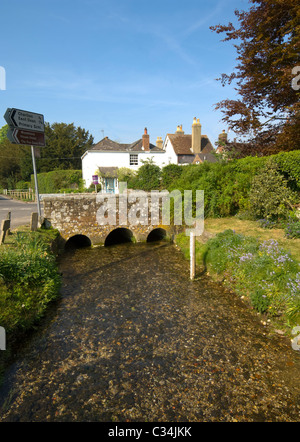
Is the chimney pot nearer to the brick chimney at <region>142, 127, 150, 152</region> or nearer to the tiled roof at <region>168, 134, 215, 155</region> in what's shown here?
the tiled roof at <region>168, 134, 215, 155</region>

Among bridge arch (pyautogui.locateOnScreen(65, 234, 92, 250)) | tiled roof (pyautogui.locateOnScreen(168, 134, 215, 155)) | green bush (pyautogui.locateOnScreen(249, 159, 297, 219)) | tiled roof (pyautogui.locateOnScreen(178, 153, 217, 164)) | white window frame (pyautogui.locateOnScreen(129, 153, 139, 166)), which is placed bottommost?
bridge arch (pyautogui.locateOnScreen(65, 234, 92, 250))

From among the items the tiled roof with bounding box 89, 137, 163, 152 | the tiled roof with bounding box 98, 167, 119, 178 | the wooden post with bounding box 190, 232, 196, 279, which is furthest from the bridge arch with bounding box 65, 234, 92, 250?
the tiled roof with bounding box 89, 137, 163, 152

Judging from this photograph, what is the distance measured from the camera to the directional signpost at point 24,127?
10648 millimetres

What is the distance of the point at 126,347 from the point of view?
536cm

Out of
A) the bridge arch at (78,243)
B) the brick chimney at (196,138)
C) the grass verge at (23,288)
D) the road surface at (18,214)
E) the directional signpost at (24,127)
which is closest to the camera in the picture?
the grass verge at (23,288)

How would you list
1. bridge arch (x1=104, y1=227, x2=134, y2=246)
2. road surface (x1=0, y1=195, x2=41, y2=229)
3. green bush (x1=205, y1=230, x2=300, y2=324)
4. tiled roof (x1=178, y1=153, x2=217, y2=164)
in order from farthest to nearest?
1. tiled roof (x1=178, y1=153, x2=217, y2=164)
2. bridge arch (x1=104, y1=227, x2=134, y2=246)
3. road surface (x1=0, y1=195, x2=41, y2=229)
4. green bush (x1=205, y1=230, x2=300, y2=324)

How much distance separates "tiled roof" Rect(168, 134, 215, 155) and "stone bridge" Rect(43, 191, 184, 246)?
87.4ft

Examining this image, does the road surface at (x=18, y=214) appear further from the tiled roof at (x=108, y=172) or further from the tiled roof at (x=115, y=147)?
the tiled roof at (x=115, y=147)

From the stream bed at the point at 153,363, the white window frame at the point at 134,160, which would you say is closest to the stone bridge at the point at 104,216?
the stream bed at the point at 153,363

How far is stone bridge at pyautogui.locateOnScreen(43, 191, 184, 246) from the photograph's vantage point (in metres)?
13.2

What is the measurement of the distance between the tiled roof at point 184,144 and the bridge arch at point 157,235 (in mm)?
25608
